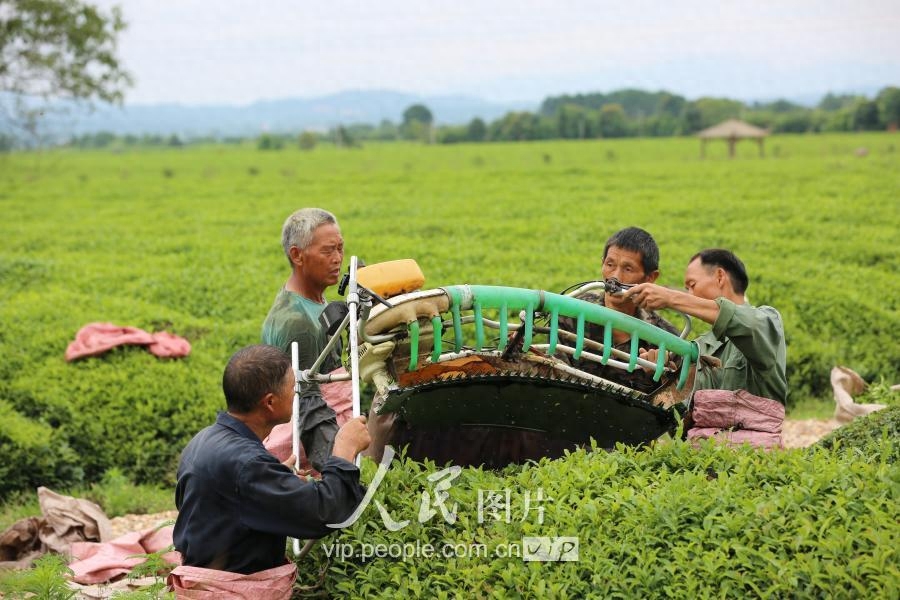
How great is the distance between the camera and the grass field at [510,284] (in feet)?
9.16

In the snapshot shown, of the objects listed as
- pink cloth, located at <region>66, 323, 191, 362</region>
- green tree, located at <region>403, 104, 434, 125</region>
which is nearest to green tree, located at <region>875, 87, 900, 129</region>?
pink cloth, located at <region>66, 323, 191, 362</region>

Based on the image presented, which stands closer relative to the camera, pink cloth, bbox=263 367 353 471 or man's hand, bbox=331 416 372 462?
man's hand, bbox=331 416 372 462

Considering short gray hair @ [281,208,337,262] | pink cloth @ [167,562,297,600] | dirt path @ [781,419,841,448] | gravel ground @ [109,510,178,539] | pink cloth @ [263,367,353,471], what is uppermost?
short gray hair @ [281,208,337,262]

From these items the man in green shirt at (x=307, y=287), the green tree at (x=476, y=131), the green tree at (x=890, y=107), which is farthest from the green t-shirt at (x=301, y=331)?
the green tree at (x=476, y=131)

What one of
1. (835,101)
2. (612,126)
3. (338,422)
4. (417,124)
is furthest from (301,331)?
(835,101)

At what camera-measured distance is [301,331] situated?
13.0ft

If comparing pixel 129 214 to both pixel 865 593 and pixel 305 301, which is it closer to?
pixel 305 301

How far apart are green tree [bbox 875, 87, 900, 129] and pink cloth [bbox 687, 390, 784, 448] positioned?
159ft

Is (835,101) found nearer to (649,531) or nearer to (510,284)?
(510,284)

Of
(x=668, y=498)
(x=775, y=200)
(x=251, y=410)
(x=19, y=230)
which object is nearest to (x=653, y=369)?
(x=668, y=498)

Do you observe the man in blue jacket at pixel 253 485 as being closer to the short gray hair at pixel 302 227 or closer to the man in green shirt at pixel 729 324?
the short gray hair at pixel 302 227

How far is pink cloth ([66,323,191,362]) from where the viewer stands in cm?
765

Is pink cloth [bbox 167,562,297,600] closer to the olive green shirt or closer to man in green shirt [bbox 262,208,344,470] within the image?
man in green shirt [bbox 262,208,344,470]

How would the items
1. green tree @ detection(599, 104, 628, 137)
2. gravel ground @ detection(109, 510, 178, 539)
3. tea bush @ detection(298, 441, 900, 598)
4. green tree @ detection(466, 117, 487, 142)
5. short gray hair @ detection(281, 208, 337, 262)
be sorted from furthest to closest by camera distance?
green tree @ detection(466, 117, 487, 142) < green tree @ detection(599, 104, 628, 137) < gravel ground @ detection(109, 510, 178, 539) < short gray hair @ detection(281, 208, 337, 262) < tea bush @ detection(298, 441, 900, 598)
